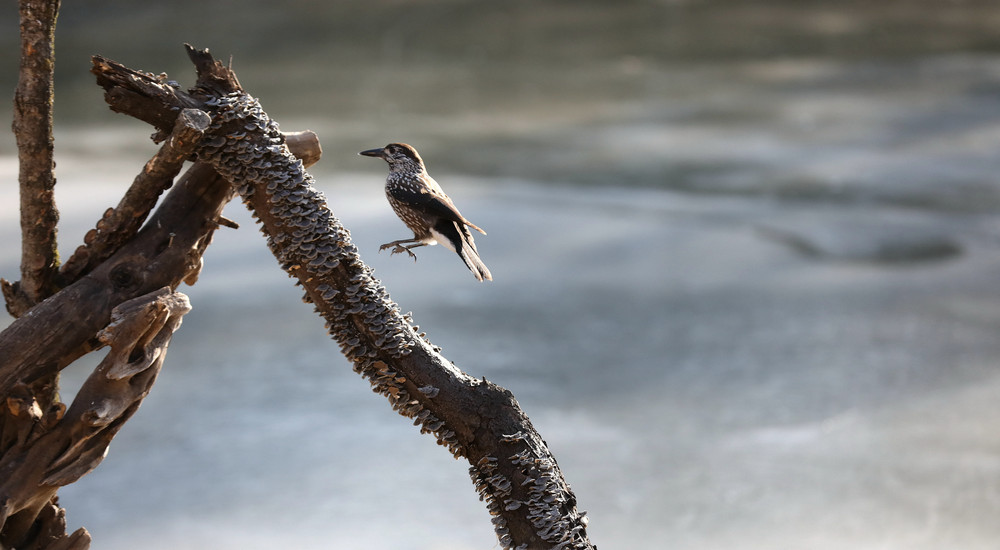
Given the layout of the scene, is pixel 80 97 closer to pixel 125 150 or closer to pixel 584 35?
pixel 125 150

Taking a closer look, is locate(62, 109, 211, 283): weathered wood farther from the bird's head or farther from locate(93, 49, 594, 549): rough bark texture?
the bird's head

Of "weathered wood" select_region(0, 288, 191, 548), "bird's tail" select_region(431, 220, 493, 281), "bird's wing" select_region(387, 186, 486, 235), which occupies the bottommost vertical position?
"weathered wood" select_region(0, 288, 191, 548)

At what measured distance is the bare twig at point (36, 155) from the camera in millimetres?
1300

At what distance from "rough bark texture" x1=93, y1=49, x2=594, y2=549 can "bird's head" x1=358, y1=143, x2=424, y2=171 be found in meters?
0.12

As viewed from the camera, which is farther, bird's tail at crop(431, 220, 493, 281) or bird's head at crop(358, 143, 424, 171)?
bird's head at crop(358, 143, 424, 171)

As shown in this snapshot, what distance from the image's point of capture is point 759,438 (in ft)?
9.75

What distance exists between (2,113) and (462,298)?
3340 mm

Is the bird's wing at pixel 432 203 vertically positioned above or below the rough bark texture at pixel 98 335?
above

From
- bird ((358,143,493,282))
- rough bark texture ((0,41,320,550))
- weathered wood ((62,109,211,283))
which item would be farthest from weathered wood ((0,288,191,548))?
bird ((358,143,493,282))

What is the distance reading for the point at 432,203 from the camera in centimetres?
123

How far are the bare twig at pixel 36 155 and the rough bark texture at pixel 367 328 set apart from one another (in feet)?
0.52

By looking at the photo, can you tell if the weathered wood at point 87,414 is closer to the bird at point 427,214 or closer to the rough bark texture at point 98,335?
the rough bark texture at point 98,335

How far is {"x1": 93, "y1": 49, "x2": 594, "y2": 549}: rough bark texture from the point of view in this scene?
1.27 metres

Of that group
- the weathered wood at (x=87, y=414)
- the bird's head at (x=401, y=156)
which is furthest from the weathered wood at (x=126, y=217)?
the bird's head at (x=401, y=156)
